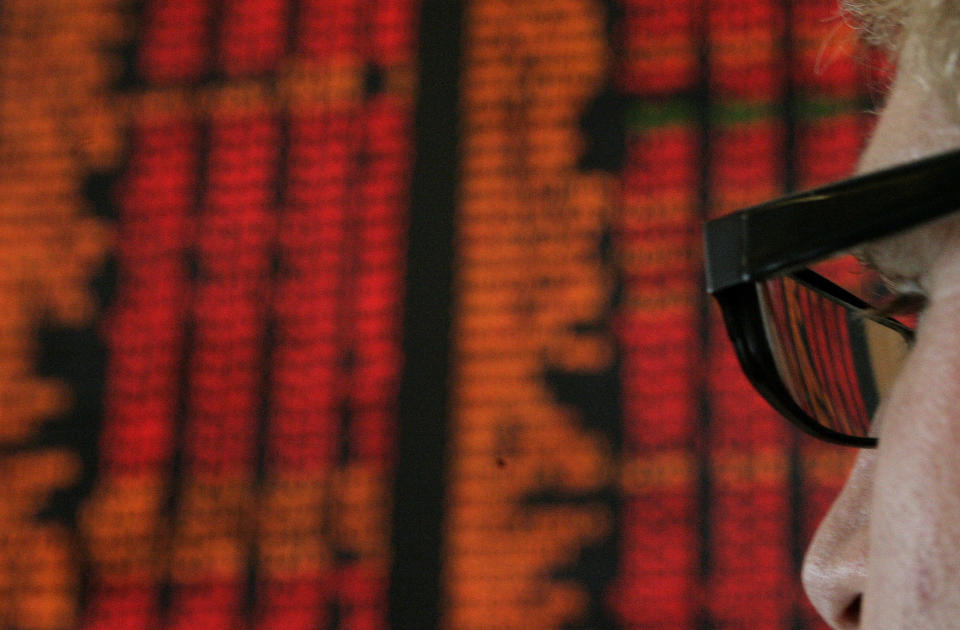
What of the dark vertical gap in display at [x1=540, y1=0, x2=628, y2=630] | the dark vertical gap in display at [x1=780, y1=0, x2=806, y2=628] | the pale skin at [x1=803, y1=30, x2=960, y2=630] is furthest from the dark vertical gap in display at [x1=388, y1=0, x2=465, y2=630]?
the pale skin at [x1=803, y1=30, x2=960, y2=630]

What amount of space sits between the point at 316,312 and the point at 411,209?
16cm

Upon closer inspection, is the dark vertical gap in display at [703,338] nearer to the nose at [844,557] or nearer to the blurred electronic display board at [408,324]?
the blurred electronic display board at [408,324]

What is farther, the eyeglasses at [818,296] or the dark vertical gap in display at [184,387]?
the dark vertical gap in display at [184,387]

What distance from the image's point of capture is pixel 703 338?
959 millimetres

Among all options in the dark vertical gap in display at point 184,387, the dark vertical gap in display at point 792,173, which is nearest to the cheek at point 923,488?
the dark vertical gap in display at point 792,173

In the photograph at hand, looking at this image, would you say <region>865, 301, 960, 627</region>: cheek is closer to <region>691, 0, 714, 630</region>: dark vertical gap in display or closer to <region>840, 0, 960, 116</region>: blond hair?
<region>840, 0, 960, 116</region>: blond hair

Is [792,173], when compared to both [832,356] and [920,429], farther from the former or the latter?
[920,429]

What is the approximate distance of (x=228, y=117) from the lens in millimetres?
1141

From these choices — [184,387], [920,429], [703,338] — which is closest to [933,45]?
[920,429]

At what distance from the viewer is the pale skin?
0.22 metres

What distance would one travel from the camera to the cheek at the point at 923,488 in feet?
0.72

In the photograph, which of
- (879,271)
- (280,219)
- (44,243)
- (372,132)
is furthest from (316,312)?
(879,271)

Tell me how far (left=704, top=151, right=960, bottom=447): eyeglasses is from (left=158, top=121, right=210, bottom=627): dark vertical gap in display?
0.84 meters

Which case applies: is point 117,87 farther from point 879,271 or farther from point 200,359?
point 879,271
